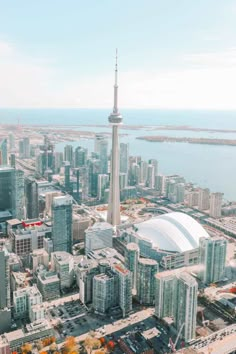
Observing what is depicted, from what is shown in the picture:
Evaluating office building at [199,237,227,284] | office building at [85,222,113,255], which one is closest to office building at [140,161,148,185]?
office building at [85,222,113,255]

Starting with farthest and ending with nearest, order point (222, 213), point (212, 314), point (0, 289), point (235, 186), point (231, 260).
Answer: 1. point (235, 186)
2. point (222, 213)
3. point (231, 260)
4. point (212, 314)
5. point (0, 289)

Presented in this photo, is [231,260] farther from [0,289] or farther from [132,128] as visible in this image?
[132,128]

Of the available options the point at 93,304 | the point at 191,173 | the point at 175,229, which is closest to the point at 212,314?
the point at 93,304

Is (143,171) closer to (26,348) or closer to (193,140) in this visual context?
(26,348)

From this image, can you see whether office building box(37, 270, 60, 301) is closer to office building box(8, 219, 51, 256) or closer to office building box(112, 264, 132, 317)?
office building box(112, 264, 132, 317)

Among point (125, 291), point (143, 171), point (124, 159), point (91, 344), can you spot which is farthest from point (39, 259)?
point (124, 159)

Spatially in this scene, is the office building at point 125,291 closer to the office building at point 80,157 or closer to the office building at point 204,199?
the office building at point 204,199
